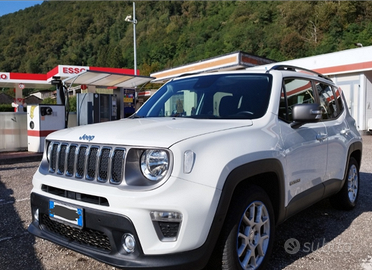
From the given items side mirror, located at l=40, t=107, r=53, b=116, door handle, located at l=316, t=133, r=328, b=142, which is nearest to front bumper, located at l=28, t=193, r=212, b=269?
door handle, located at l=316, t=133, r=328, b=142

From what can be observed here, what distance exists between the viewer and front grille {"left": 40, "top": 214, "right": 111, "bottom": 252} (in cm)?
237

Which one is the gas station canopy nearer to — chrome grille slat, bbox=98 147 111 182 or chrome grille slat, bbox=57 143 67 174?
chrome grille slat, bbox=57 143 67 174

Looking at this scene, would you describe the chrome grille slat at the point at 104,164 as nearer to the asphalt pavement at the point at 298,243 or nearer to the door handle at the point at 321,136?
the asphalt pavement at the point at 298,243

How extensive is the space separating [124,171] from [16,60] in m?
115

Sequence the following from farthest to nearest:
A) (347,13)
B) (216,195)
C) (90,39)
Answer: (90,39), (347,13), (216,195)

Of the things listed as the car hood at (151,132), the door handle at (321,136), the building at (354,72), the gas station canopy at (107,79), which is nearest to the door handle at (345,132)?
the door handle at (321,136)

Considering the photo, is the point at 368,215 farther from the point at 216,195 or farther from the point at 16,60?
the point at 16,60

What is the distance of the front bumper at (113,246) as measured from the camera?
2.16 metres

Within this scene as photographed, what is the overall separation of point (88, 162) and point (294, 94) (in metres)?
2.20

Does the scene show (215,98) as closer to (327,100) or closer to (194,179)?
(194,179)

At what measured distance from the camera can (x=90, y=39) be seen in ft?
378

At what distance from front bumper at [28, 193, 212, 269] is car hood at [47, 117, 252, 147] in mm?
505

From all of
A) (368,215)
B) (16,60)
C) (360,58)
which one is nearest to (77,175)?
(368,215)

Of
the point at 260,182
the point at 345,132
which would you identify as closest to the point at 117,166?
the point at 260,182
